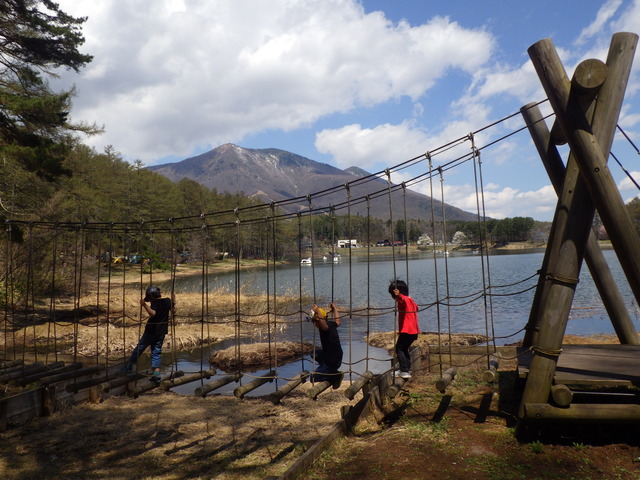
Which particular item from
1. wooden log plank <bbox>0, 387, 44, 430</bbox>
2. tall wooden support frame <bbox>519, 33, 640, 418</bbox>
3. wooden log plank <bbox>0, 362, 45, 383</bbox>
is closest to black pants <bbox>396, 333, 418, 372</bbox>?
tall wooden support frame <bbox>519, 33, 640, 418</bbox>

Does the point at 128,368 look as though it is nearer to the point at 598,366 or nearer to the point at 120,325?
the point at 598,366

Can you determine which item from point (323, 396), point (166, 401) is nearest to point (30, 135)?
point (166, 401)

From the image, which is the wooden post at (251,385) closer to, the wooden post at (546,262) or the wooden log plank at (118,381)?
the wooden log plank at (118,381)

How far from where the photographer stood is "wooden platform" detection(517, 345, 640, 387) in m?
4.36

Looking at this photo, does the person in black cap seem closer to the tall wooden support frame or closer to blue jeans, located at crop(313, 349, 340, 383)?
blue jeans, located at crop(313, 349, 340, 383)

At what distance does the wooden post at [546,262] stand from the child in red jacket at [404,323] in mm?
1603

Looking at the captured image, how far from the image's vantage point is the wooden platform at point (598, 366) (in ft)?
14.3

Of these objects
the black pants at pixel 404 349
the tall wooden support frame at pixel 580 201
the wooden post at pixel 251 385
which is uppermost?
the tall wooden support frame at pixel 580 201

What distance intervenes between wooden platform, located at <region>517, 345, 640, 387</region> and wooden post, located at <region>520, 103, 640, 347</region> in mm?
520

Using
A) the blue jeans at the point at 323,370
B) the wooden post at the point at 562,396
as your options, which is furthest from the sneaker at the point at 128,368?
the wooden post at the point at 562,396

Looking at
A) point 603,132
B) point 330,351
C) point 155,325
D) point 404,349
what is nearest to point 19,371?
point 155,325

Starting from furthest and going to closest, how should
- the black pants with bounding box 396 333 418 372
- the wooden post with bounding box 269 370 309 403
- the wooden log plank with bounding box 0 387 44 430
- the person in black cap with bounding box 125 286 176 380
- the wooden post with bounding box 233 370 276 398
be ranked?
the person in black cap with bounding box 125 286 176 380, the black pants with bounding box 396 333 418 372, the wooden log plank with bounding box 0 387 44 430, the wooden post with bounding box 233 370 276 398, the wooden post with bounding box 269 370 309 403

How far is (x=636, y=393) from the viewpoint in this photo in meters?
4.93

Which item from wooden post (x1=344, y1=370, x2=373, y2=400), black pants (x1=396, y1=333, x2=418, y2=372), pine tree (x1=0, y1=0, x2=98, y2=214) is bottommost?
wooden post (x1=344, y1=370, x2=373, y2=400)
